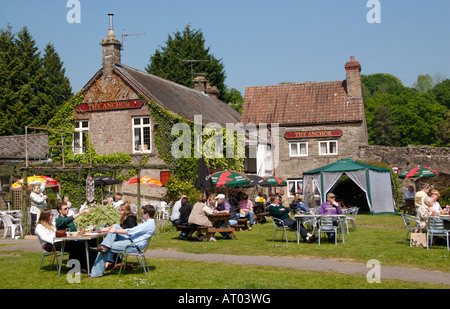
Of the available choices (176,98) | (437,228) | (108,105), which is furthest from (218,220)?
(176,98)

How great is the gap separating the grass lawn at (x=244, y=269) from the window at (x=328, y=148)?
67.8ft

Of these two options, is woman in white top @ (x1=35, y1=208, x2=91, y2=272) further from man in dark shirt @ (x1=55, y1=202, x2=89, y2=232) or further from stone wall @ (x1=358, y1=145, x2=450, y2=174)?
stone wall @ (x1=358, y1=145, x2=450, y2=174)

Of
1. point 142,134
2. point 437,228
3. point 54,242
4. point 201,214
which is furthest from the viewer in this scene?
point 142,134

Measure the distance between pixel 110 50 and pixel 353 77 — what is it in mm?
17551

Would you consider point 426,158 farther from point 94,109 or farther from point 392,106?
point 392,106

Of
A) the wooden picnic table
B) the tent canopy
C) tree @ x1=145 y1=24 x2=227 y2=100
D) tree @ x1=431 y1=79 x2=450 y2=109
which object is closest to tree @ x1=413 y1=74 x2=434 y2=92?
tree @ x1=431 y1=79 x2=450 y2=109

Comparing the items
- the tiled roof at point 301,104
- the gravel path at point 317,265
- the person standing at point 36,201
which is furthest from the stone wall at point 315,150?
the gravel path at point 317,265

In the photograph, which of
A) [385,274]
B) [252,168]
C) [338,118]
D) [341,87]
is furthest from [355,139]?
[385,274]

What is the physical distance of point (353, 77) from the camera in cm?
3684

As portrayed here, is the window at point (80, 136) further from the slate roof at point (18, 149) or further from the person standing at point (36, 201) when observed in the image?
the person standing at point (36, 201)

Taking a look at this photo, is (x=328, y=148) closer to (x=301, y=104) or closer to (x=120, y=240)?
(x=301, y=104)

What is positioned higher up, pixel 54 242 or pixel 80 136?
pixel 80 136

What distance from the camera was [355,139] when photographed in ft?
117

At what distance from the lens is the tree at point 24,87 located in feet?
149
